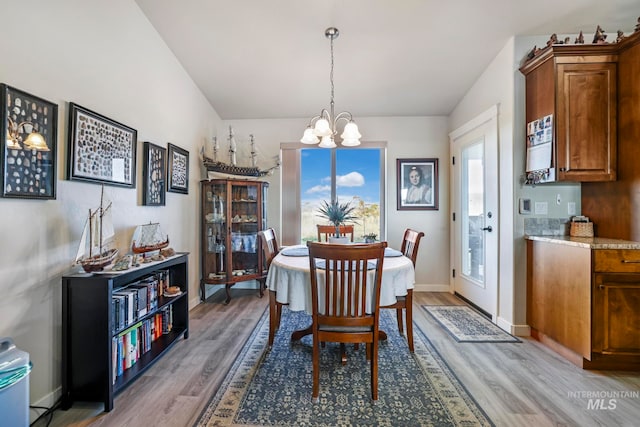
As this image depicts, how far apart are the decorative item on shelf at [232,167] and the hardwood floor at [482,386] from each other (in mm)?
1938

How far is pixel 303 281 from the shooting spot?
194 cm

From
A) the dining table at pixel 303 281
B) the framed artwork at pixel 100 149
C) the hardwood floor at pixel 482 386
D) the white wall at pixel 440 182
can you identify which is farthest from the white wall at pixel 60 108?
the white wall at pixel 440 182

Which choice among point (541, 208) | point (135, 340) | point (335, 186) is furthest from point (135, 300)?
point (541, 208)

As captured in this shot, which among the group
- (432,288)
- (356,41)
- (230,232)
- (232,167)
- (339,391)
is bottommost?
(339,391)

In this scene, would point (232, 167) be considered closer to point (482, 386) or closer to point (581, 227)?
point (482, 386)

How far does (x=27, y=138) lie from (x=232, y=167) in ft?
7.35

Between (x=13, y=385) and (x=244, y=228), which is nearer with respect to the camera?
(x=13, y=385)

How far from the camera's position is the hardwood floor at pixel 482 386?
1.58 meters

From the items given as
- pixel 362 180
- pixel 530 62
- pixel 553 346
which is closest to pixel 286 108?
pixel 362 180

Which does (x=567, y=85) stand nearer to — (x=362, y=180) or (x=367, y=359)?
(x=362, y=180)

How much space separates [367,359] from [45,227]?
7.44 ft

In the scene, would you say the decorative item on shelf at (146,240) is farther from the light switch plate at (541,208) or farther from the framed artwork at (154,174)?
the light switch plate at (541,208)

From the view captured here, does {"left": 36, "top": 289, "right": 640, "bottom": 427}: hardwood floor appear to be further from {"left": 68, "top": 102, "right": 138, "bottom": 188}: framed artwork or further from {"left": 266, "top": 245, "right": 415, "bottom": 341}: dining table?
{"left": 68, "top": 102, "right": 138, "bottom": 188}: framed artwork

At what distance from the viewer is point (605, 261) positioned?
1.97 meters
